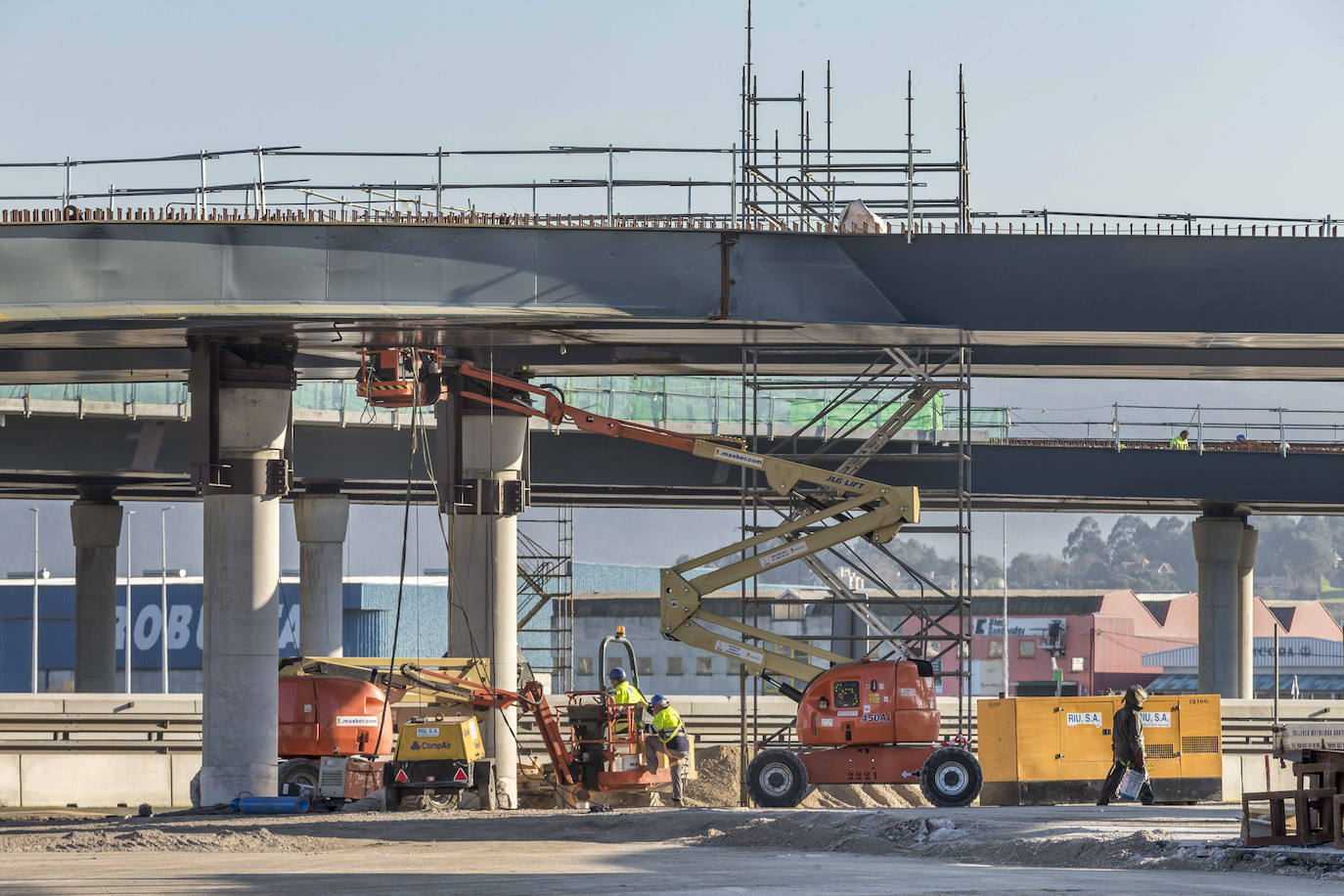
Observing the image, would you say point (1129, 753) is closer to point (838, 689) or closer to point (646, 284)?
point (838, 689)

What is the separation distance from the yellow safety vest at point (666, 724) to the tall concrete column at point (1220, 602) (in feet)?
94.3

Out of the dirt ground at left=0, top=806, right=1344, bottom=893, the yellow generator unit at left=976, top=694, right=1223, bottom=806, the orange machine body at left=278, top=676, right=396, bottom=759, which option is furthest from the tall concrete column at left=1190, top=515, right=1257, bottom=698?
the orange machine body at left=278, top=676, right=396, bottom=759

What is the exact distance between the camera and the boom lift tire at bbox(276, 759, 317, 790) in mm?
28391

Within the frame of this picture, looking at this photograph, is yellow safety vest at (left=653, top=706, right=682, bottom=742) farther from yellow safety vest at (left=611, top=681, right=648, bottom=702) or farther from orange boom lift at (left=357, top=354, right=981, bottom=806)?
orange boom lift at (left=357, top=354, right=981, bottom=806)

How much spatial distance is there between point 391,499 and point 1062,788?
97.9ft

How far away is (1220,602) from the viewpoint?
5303 cm

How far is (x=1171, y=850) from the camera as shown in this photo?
17.5 meters

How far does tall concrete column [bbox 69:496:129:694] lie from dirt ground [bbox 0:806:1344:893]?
2737cm

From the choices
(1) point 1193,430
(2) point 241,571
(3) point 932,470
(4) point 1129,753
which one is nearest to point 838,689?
(4) point 1129,753

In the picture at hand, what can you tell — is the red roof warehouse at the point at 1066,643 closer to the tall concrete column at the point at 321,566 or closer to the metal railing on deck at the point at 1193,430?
the metal railing on deck at the point at 1193,430

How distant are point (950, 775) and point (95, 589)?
3351 centimetres

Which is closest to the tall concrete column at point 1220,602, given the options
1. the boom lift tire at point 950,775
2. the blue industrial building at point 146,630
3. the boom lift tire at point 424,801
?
the boom lift tire at point 950,775

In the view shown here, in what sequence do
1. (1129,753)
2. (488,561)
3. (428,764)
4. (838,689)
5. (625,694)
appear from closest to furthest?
(1129,753)
(838,689)
(428,764)
(625,694)
(488,561)

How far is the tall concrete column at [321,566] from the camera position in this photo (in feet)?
160
